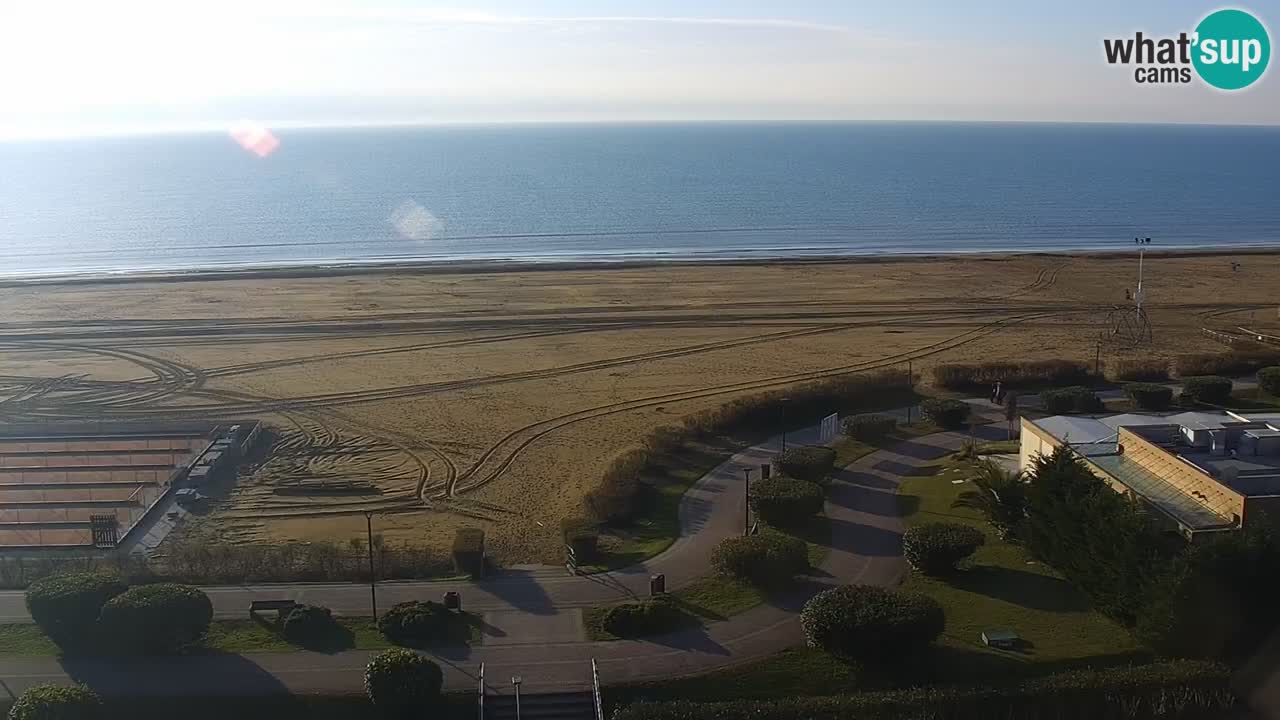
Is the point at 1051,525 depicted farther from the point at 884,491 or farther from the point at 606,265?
the point at 606,265

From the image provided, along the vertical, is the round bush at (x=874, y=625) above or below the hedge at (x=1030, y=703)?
above

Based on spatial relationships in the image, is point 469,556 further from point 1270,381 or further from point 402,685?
point 1270,381

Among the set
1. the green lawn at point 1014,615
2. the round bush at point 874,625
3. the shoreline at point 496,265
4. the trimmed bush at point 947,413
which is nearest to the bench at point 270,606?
the round bush at point 874,625

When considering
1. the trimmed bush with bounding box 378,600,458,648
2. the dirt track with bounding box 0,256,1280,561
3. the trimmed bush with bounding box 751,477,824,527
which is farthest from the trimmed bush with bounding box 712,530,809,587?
the trimmed bush with bounding box 378,600,458,648

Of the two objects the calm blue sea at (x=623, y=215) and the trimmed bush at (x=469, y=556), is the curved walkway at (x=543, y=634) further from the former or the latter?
the calm blue sea at (x=623, y=215)

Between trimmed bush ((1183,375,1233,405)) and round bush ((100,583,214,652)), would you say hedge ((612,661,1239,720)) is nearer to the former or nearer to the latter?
round bush ((100,583,214,652))

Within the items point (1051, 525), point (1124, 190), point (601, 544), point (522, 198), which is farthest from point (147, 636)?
point (1124, 190)
